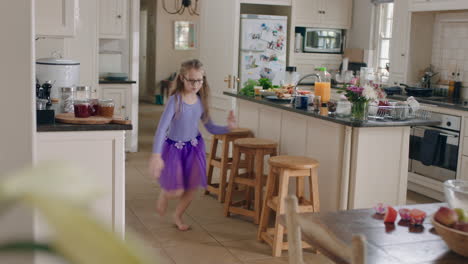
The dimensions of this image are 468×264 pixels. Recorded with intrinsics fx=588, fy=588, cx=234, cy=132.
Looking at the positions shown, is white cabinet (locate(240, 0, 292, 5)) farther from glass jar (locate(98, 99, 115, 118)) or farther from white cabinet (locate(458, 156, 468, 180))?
glass jar (locate(98, 99, 115, 118))

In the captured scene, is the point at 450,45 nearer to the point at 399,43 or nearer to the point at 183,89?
the point at 399,43

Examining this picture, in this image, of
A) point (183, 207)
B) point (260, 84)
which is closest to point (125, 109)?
point (260, 84)

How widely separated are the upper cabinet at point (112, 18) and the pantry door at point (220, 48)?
0.94 meters

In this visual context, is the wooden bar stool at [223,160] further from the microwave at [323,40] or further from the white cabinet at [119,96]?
the microwave at [323,40]

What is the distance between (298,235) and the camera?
5.41 ft

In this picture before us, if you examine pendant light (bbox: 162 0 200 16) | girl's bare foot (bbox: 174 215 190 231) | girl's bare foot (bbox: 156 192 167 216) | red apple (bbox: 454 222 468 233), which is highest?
pendant light (bbox: 162 0 200 16)

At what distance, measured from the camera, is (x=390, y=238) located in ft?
6.37

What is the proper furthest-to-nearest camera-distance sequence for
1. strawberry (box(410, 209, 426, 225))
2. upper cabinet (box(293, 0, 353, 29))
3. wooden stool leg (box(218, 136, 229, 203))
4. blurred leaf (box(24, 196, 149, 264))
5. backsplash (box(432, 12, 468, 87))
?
1. upper cabinet (box(293, 0, 353, 29))
2. backsplash (box(432, 12, 468, 87))
3. wooden stool leg (box(218, 136, 229, 203))
4. strawberry (box(410, 209, 426, 225))
5. blurred leaf (box(24, 196, 149, 264))

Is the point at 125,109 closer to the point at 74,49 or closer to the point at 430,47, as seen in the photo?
the point at 74,49

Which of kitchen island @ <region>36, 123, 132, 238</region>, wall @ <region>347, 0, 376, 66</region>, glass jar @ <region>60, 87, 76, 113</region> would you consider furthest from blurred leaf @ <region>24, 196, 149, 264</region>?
wall @ <region>347, 0, 376, 66</region>

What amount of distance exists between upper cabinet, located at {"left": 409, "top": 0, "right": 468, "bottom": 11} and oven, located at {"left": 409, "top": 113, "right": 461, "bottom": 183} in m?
1.08

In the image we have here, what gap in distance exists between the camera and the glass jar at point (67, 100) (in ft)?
11.9

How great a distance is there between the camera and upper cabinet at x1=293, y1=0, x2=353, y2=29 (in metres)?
7.45

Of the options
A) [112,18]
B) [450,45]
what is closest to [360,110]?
[450,45]
